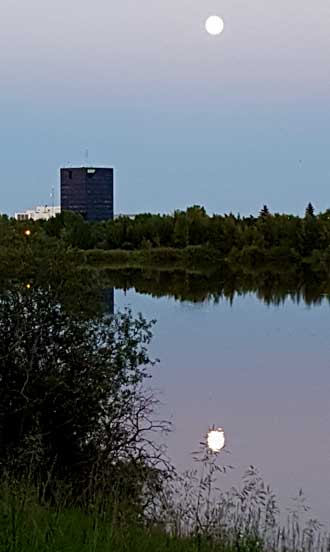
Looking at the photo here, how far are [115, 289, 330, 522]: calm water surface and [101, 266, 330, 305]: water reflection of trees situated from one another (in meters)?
5.82

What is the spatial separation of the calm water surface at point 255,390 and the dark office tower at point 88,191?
31.4 metres

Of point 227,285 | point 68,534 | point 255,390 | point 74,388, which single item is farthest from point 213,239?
point 68,534

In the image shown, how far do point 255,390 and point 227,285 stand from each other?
79.9 ft

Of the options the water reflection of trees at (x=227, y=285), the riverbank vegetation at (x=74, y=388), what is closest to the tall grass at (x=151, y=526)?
the riverbank vegetation at (x=74, y=388)

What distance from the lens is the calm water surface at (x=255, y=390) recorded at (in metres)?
10.7

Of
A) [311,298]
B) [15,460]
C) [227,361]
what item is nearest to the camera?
[15,460]

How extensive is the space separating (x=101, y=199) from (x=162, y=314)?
3404 centimetres

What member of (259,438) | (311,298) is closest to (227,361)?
(259,438)

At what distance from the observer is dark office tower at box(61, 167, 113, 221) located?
58312 mm

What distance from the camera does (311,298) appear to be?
34.0 m

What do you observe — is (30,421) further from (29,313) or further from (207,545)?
(207,545)

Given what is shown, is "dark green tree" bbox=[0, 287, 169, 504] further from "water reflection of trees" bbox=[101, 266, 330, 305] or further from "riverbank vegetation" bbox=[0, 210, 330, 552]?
"water reflection of trees" bbox=[101, 266, 330, 305]

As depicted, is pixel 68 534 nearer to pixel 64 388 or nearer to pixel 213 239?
pixel 64 388

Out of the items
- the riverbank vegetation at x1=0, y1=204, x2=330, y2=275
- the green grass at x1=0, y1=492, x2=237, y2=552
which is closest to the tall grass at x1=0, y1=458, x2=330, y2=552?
the green grass at x1=0, y1=492, x2=237, y2=552
